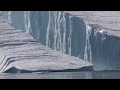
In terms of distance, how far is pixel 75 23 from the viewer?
36719 mm

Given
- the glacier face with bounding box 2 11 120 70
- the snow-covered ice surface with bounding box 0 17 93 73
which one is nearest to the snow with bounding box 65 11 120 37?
the glacier face with bounding box 2 11 120 70

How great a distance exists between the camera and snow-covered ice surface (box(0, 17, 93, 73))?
34.9 m

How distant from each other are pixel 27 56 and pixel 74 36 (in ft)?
17.2

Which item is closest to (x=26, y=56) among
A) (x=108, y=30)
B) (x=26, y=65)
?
(x=26, y=65)

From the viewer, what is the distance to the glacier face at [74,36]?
110 feet

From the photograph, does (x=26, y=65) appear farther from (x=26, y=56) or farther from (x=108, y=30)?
(x=108, y=30)

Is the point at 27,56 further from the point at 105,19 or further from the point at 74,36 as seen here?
the point at 105,19

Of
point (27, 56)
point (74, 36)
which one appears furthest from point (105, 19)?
point (27, 56)

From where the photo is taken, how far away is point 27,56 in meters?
38.9

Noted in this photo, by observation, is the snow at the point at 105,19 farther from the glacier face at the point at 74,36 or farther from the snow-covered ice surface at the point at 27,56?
the snow-covered ice surface at the point at 27,56

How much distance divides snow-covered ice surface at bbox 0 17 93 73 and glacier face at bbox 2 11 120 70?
1.80ft

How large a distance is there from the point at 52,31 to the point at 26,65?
14.9 ft

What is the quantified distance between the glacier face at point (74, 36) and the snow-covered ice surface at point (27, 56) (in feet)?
1.80
